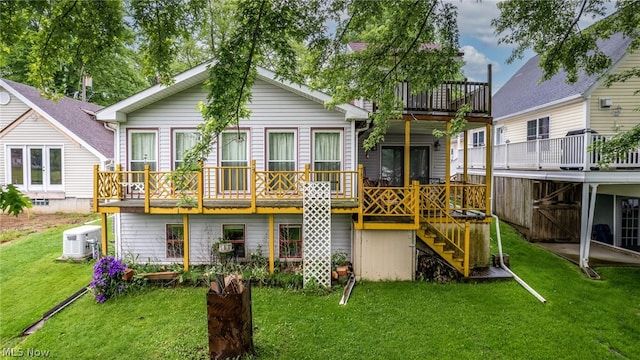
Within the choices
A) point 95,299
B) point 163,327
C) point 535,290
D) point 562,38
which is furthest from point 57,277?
point 562,38

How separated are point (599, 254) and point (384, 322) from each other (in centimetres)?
835

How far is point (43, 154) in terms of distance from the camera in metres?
14.2

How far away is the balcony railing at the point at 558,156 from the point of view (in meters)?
8.77

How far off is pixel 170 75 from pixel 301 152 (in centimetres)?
418

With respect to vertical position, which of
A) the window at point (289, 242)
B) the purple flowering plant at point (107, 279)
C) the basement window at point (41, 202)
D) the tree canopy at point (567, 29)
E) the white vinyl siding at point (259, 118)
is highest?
the tree canopy at point (567, 29)

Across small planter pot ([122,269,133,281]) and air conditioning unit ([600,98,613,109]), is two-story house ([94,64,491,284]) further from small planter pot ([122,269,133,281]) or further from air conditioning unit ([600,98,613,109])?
air conditioning unit ([600,98,613,109])

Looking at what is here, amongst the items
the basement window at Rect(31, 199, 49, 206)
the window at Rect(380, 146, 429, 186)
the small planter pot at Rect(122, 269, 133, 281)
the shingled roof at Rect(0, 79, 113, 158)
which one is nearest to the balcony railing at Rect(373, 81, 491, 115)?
the window at Rect(380, 146, 429, 186)

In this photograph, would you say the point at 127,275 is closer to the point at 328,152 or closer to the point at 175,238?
the point at 175,238

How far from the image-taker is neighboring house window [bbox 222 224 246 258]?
9266 mm

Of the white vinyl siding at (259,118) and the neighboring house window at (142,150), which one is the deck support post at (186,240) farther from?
the neighboring house window at (142,150)

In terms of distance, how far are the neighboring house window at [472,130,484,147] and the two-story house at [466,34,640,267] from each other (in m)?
4.60

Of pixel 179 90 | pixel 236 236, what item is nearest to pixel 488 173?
pixel 236 236

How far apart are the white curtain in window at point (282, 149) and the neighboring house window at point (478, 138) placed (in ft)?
43.8

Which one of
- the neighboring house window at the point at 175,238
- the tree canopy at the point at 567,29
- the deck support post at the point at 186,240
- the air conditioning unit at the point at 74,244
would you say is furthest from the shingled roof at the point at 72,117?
the tree canopy at the point at 567,29
